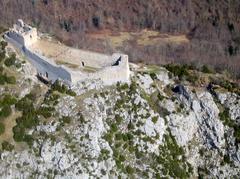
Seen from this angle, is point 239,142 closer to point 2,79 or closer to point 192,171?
point 192,171

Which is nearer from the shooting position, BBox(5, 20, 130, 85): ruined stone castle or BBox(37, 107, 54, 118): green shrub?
BBox(37, 107, 54, 118): green shrub

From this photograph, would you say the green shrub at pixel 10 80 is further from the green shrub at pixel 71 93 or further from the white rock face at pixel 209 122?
the white rock face at pixel 209 122

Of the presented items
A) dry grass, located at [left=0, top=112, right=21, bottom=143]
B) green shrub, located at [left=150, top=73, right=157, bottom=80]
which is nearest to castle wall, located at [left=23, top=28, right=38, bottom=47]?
dry grass, located at [left=0, top=112, right=21, bottom=143]

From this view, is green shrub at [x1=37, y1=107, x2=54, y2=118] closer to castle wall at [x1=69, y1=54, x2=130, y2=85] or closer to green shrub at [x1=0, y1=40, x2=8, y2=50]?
castle wall at [x1=69, y1=54, x2=130, y2=85]

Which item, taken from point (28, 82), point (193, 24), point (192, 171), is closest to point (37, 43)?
point (28, 82)

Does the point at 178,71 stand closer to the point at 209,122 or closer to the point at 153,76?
the point at 153,76
